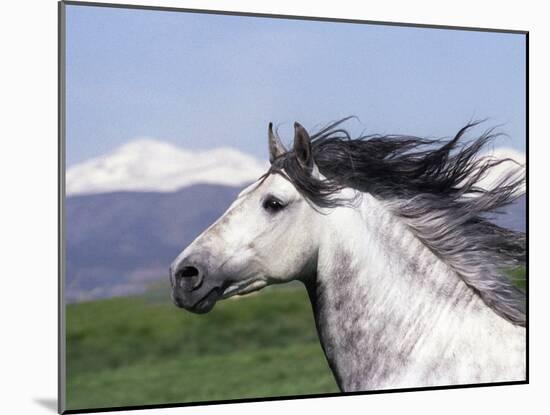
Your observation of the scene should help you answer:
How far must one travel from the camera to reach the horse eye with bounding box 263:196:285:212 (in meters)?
6.13

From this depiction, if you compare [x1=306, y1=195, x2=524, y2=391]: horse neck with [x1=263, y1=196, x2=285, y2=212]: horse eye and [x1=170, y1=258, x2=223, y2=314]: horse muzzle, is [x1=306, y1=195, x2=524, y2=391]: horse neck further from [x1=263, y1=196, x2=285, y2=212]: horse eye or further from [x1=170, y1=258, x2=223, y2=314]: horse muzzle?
[x1=170, y1=258, x2=223, y2=314]: horse muzzle

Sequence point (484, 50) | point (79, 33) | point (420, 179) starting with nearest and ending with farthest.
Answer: point (79, 33) → point (420, 179) → point (484, 50)

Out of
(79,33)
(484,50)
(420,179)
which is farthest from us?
(484,50)

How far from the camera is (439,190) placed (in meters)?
6.50

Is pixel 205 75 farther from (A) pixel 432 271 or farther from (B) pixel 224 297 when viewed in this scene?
(A) pixel 432 271

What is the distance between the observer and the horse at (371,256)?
6141 millimetres

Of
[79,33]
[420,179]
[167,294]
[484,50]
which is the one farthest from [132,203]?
[484,50]

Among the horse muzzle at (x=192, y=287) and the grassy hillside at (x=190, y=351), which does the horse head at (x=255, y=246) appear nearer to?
the horse muzzle at (x=192, y=287)

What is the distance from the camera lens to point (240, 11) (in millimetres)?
6422

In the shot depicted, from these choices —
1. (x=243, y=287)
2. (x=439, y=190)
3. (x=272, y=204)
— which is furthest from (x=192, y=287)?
(x=439, y=190)

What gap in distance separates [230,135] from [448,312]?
4.95 ft

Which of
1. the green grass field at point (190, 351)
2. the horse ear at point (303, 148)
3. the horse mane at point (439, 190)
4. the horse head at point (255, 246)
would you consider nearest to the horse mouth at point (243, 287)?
the horse head at point (255, 246)

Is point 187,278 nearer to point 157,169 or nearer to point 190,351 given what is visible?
point 190,351

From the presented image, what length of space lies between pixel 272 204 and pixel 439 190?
0.98 m
